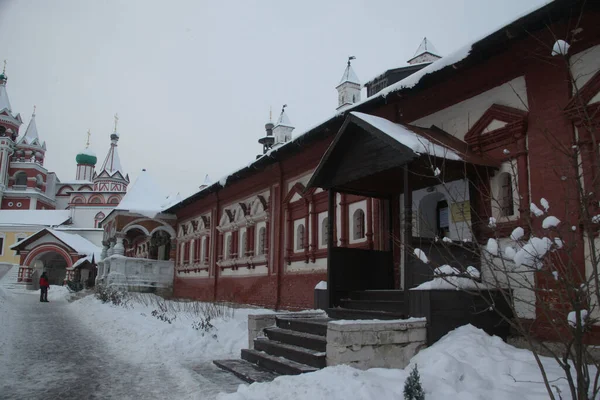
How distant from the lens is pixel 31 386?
6051 mm

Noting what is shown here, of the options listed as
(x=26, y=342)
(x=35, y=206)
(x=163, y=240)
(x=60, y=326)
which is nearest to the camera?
(x=26, y=342)

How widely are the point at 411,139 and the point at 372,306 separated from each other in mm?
2592

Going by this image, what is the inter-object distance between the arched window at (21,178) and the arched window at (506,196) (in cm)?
7160

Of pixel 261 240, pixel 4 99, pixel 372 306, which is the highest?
pixel 4 99

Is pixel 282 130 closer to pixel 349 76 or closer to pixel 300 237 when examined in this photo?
pixel 349 76

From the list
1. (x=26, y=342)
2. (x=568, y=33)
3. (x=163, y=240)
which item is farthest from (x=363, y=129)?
(x=163, y=240)

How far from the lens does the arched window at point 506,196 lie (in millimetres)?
7188

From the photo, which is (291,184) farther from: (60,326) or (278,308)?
(60,326)

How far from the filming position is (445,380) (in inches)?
184

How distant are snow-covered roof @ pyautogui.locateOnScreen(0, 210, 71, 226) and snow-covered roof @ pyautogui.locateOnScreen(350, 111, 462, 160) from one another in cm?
6283

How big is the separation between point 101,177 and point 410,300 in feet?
228

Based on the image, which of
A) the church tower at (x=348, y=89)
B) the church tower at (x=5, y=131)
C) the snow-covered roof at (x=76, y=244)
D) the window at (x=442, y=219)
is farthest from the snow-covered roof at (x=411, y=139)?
the church tower at (x=5, y=131)

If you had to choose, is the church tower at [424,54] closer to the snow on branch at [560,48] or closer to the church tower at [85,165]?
the snow on branch at [560,48]

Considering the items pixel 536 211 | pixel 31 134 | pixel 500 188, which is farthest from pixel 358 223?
pixel 31 134
